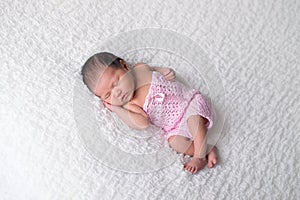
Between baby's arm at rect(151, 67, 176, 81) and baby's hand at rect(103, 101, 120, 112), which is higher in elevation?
baby's arm at rect(151, 67, 176, 81)

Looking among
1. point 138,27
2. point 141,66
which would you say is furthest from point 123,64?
point 138,27

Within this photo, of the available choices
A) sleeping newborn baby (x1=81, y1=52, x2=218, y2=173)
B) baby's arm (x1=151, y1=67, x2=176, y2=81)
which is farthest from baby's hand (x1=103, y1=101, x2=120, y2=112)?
baby's arm (x1=151, y1=67, x2=176, y2=81)

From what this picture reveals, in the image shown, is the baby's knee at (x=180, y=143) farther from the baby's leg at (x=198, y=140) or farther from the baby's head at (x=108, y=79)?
the baby's head at (x=108, y=79)

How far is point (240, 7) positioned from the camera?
1.15m

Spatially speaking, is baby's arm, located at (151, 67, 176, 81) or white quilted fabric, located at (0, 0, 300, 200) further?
baby's arm, located at (151, 67, 176, 81)

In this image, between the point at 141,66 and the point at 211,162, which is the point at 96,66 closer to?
the point at 141,66

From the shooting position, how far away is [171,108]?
935 mm

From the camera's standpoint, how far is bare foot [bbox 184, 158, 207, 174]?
0.90 m

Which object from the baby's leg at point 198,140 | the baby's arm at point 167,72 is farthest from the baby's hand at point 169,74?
the baby's leg at point 198,140

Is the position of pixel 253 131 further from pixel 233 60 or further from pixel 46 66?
pixel 46 66

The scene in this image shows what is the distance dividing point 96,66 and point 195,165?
27cm

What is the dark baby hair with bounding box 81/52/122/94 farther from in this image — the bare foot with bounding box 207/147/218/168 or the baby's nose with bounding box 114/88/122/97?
the bare foot with bounding box 207/147/218/168

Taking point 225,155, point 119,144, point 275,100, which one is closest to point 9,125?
point 119,144

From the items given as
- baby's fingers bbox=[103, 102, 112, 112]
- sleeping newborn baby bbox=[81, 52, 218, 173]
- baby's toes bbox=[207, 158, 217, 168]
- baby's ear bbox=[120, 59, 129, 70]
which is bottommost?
baby's toes bbox=[207, 158, 217, 168]
